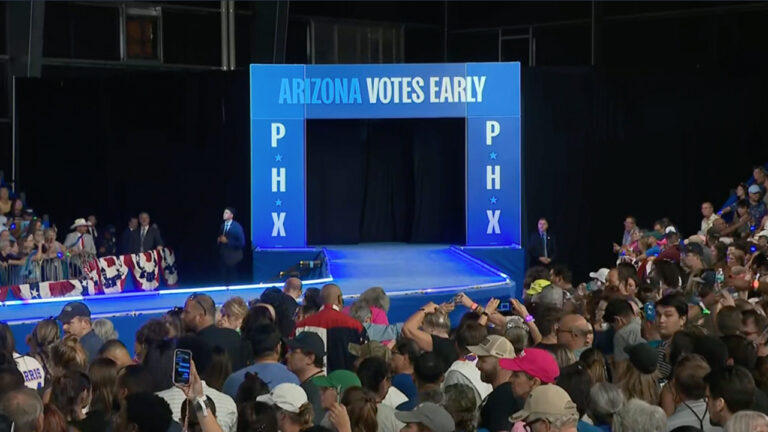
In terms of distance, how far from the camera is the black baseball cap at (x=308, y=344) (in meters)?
6.62

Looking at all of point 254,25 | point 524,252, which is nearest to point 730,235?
point 524,252

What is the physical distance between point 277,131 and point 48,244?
4363mm

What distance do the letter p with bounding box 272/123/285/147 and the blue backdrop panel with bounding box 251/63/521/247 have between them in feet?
0.05

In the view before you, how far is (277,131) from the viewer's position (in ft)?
64.4

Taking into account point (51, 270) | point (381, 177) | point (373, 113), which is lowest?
point (51, 270)

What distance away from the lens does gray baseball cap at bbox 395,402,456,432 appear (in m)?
4.98

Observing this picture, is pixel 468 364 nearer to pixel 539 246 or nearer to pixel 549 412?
pixel 549 412

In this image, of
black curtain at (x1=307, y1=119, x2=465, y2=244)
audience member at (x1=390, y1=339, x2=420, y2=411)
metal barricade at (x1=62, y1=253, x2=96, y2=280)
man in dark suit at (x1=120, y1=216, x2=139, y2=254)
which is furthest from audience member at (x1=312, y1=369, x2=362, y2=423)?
black curtain at (x1=307, y1=119, x2=465, y2=244)

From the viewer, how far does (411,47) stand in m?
27.5

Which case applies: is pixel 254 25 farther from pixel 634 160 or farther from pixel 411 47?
pixel 634 160

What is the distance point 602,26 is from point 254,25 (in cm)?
694

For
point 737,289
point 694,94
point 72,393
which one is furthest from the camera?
point 694,94

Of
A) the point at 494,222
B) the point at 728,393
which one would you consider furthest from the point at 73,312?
the point at 494,222

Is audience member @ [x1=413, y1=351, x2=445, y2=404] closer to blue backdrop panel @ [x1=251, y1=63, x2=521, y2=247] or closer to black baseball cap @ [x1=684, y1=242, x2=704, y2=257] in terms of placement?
black baseball cap @ [x1=684, y1=242, x2=704, y2=257]
